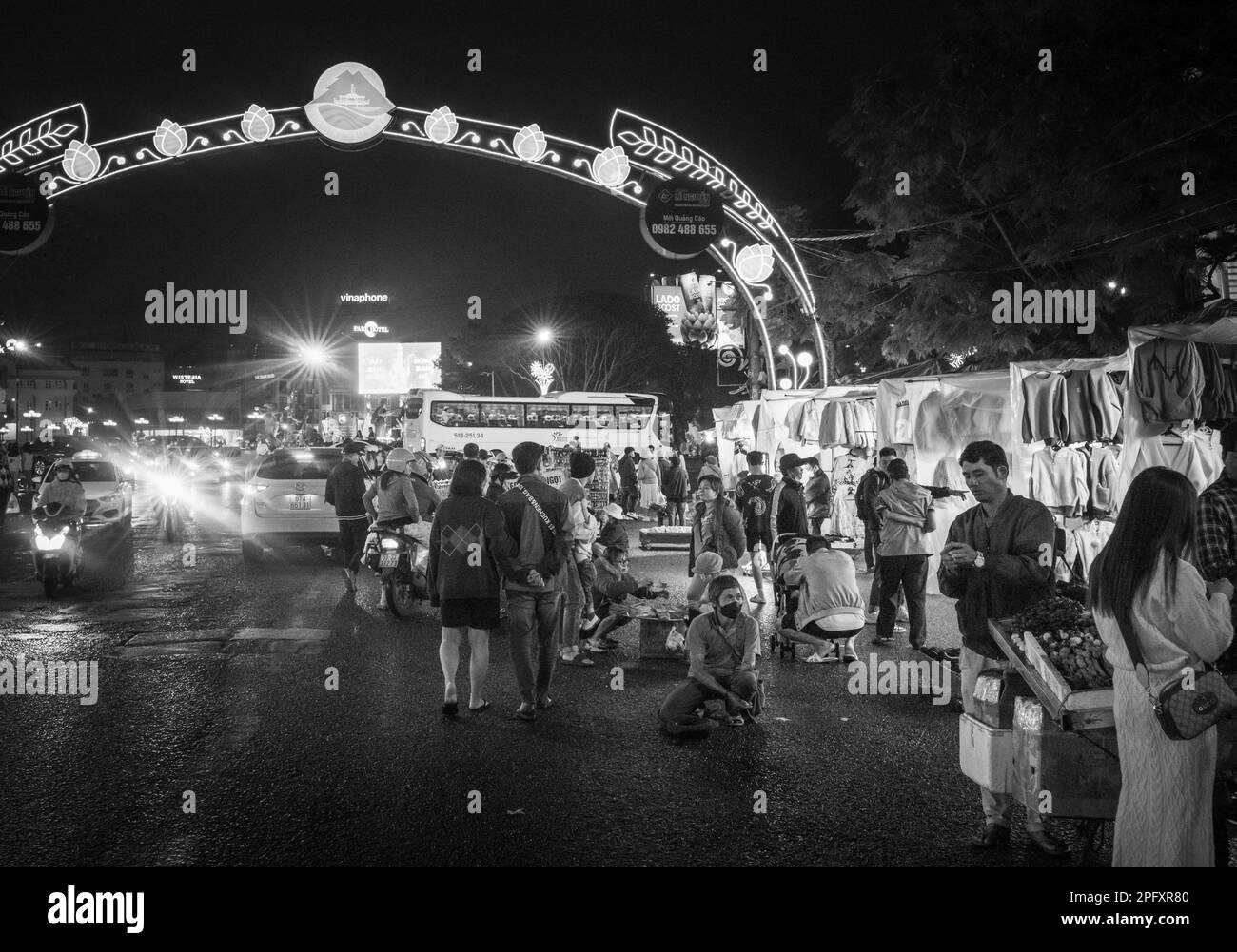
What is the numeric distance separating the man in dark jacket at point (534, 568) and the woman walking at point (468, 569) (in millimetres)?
115

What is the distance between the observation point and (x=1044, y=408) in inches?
391

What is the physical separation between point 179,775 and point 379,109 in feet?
44.8

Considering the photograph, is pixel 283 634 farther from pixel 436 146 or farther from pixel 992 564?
pixel 436 146

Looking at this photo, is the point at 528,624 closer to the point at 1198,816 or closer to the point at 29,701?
the point at 29,701

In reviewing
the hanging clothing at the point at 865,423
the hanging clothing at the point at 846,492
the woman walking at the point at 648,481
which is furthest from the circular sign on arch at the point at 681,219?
the woman walking at the point at 648,481

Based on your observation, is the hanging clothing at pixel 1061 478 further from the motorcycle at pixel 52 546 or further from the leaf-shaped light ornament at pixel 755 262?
the motorcycle at pixel 52 546

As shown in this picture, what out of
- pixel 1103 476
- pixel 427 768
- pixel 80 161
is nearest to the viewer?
pixel 427 768

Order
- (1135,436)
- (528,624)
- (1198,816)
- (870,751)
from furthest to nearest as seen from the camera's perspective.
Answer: (1135,436), (528,624), (870,751), (1198,816)

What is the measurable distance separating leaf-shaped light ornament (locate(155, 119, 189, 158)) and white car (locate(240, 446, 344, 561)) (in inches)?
271

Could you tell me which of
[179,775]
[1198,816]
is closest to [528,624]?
[179,775]

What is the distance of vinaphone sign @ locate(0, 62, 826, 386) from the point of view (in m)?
16.8

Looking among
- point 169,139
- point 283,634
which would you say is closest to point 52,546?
point 283,634

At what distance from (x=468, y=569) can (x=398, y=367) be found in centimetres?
6140

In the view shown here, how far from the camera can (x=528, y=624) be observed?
686cm
